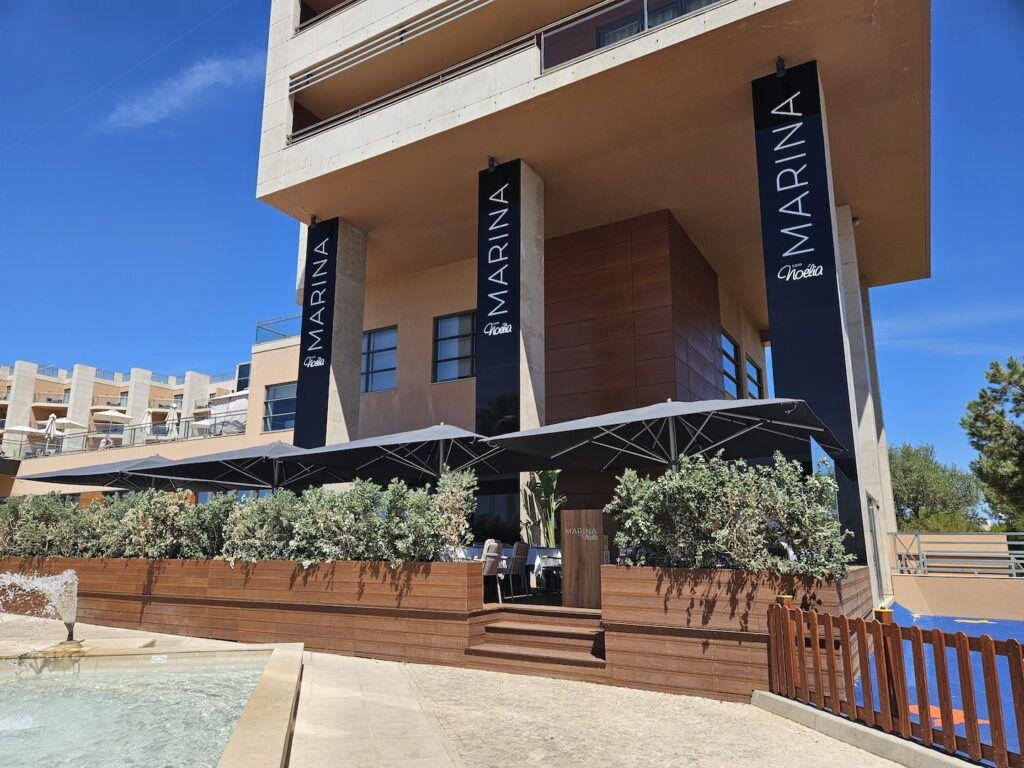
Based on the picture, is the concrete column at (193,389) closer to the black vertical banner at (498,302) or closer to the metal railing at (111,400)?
the metal railing at (111,400)

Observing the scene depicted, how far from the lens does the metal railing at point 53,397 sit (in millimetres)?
62906

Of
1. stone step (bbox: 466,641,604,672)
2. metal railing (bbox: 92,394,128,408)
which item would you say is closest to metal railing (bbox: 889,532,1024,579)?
stone step (bbox: 466,641,604,672)

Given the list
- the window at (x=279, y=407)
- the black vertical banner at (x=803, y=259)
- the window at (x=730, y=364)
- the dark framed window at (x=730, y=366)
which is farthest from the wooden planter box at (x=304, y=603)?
the window at (x=730, y=364)

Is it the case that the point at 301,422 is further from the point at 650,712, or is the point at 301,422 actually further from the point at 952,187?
the point at 952,187

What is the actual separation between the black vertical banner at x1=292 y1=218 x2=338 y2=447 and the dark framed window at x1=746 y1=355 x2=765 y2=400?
12538 mm

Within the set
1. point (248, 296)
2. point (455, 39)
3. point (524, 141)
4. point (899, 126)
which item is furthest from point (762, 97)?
point (248, 296)

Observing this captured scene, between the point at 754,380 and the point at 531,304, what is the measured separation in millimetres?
11101

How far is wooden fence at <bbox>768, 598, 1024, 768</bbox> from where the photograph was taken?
3.86 metres

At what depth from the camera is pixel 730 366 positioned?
749 inches

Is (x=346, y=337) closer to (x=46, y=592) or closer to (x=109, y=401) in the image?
(x=46, y=592)

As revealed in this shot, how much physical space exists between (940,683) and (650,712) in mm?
2330

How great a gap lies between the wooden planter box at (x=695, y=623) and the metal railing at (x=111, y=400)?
234 feet

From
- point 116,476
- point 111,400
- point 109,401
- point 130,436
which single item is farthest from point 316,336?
point 111,400

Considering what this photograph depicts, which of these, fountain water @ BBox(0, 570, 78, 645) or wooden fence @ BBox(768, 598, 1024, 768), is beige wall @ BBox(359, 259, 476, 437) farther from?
wooden fence @ BBox(768, 598, 1024, 768)
